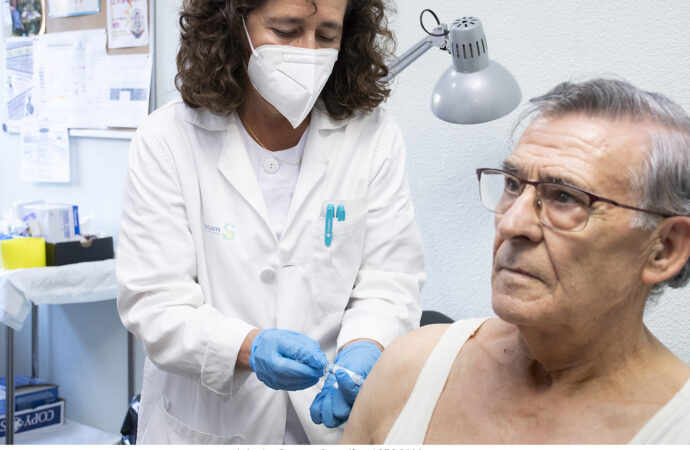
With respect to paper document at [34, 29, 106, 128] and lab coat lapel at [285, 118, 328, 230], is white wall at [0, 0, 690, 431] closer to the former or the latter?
paper document at [34, 29, 106, 128]

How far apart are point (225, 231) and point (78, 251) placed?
155 centimetres

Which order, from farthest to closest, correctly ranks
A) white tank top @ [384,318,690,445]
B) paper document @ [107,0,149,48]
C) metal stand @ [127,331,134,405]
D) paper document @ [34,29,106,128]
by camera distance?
paper document @ [34,29,106,128] → metal stand @ [127,331,134,405] → paper document @ [107,0,149,48] → white tank top @ [384,318,690,445]

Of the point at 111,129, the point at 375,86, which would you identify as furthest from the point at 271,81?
the point at 111,129

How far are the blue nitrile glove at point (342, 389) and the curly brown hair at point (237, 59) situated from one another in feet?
1.84

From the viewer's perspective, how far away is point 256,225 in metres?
1.52

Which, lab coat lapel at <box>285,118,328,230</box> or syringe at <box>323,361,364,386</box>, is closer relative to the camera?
syringe at <box>323,361,364,386</box>

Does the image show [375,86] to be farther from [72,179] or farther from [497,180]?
[72,179]

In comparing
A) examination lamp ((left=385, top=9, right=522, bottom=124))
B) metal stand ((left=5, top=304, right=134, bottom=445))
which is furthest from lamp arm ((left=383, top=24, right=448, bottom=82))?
metal stand ((left=5, top=304, right=134, bottom=445))

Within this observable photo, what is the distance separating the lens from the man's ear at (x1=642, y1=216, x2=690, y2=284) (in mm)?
945

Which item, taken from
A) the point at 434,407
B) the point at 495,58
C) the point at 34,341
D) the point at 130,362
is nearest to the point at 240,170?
the point at 434,407

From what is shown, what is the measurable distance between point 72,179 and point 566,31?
2.44 metres

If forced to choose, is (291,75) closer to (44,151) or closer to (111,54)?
(111,54)

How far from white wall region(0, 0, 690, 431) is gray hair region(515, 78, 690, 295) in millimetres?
442

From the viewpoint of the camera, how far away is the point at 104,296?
115 inches
